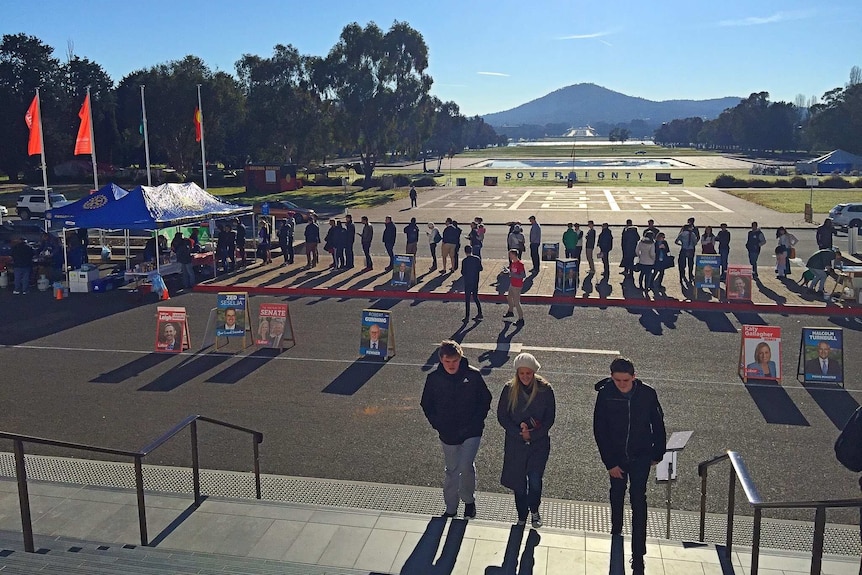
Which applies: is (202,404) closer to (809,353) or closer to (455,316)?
(455,316)

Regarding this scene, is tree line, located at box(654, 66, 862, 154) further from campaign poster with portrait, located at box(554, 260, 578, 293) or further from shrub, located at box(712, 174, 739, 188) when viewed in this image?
campaign poster with portrait, located at box(554, 260, 578, 293)

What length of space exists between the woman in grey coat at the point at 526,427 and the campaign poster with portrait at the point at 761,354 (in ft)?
24.1

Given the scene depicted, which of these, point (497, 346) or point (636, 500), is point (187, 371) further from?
point (636, 500)

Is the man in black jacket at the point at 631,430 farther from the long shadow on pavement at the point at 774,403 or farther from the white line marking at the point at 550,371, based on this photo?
the white line marking at the point at 550,371

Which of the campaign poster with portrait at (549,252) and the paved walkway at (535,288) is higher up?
the campaign poster with portrait at (549,252)

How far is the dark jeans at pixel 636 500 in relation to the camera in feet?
21.1

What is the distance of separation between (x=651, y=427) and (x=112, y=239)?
2772 cm

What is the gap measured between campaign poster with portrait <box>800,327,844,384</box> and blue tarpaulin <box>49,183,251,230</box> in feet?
55.4

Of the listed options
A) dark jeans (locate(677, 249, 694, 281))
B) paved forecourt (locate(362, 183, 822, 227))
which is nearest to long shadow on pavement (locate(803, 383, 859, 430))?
dark jeans (locate(677, 249, 694, 281))

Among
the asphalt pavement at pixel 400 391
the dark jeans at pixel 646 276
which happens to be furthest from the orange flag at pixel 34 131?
the dark jeans at pixel 646 276

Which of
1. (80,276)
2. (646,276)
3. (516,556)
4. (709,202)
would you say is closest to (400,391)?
(516,556)

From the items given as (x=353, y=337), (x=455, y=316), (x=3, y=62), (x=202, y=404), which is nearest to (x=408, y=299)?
(x=455, y=316)

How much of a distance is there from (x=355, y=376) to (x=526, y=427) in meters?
7.16

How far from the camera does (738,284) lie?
1967 cm
